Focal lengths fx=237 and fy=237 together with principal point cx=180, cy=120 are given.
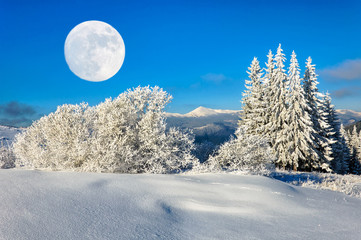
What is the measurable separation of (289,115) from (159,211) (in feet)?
70.5

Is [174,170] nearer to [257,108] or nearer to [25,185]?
[25,185]

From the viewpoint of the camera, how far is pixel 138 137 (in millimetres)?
11828

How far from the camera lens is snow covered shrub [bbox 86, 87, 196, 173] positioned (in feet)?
34.2

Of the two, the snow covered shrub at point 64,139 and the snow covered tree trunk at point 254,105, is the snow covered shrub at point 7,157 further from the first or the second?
the snow covered tree trunk at point 254,105

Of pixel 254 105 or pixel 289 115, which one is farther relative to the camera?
pixel 254 105

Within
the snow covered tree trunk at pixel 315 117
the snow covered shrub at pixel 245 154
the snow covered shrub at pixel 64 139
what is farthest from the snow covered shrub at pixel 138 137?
the snow covered tree trunk at pixel 315 117

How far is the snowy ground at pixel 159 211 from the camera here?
307 centimetres

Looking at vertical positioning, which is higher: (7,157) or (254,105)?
(254,105)

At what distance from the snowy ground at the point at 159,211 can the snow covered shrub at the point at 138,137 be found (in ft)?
15.7

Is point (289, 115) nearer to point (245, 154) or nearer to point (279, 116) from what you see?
point (279, 116)

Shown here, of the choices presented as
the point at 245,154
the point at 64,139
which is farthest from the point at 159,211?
the point at 245,154

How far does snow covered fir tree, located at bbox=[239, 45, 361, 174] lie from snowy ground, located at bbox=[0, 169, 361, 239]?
17368 mm

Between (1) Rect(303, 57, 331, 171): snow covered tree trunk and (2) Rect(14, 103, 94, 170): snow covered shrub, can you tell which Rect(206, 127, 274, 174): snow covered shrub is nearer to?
(2) Rect(14, 103, 94, 170): snow covered shrub

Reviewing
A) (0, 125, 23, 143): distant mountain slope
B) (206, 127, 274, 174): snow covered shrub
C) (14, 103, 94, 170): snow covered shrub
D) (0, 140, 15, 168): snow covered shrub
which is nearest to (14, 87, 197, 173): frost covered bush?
(14, 103, 94, 170): snow covered shrub
